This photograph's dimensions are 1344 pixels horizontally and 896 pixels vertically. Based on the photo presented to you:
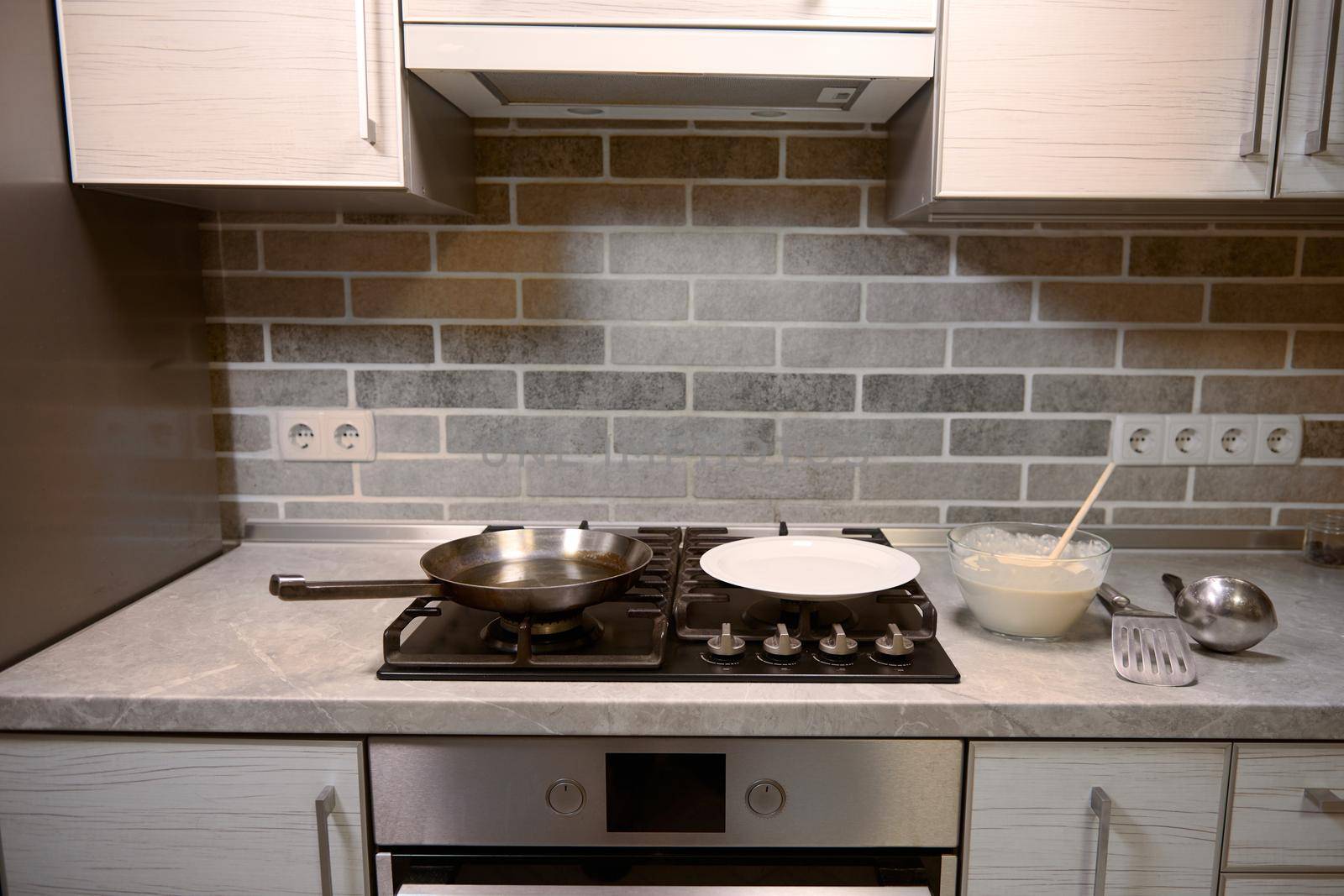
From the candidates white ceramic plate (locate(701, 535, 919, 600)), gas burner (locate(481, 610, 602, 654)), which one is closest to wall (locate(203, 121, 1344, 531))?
white ceramic plate (locate(701, 535, 919, 600))

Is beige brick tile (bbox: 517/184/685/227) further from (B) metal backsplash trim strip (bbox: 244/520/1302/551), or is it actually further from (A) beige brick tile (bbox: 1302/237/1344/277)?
(A) beige brick tile (bbox: 1302/237/1344/277)

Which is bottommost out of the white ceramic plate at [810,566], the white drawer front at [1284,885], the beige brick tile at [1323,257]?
the white drawer front at [1284,885]

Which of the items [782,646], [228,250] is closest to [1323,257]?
[782,646]

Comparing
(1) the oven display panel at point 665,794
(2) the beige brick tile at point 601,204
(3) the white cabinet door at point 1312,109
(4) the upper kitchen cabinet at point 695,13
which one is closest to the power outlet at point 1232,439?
(3) the white cabinet door at point 1312,109

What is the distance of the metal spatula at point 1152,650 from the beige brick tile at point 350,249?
1.24 metres

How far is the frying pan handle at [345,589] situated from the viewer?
3.17ft

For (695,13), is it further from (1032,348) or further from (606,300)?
(1032,348)

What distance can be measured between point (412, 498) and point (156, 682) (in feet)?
2.00

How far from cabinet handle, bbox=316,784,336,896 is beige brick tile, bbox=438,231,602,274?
2.95ft

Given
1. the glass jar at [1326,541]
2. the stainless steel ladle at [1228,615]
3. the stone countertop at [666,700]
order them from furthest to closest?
the glass jar at [1326,541] → the stainless steel ladle at [1228,615] → the stone countertop at [666,700]

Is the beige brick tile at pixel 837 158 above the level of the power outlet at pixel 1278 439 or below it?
above

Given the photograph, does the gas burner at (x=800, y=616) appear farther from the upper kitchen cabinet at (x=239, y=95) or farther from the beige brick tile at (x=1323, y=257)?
the beige brick tile at (x=1323, y=257)

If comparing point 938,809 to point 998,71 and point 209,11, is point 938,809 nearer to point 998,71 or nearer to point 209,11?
point 998,71

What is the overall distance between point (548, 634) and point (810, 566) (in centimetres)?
41
